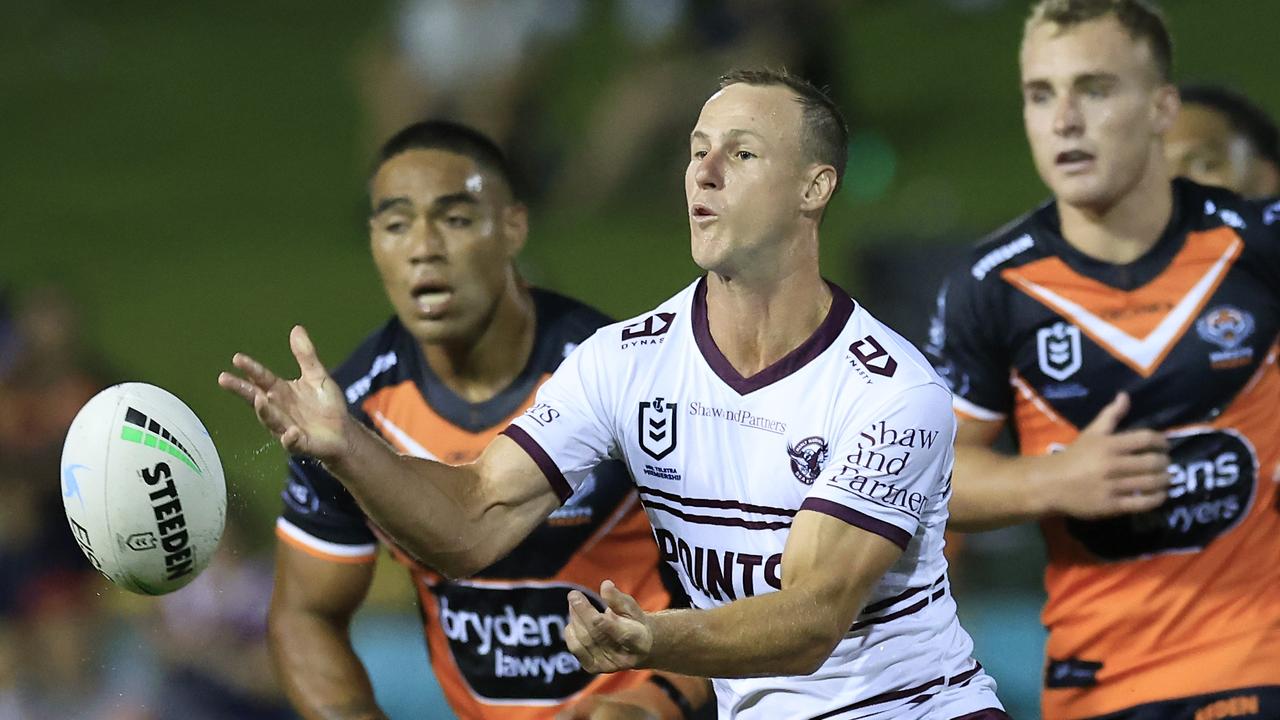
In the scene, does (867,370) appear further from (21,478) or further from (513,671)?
(21,478)

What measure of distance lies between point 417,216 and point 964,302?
157 centimetres

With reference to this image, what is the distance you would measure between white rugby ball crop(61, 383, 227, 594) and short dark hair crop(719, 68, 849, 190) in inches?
61.9

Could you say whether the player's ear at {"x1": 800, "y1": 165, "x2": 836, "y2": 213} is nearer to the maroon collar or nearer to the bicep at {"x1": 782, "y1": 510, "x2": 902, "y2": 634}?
the maroon collar

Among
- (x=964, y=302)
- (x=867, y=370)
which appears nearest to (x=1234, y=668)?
(x=964, y=302)

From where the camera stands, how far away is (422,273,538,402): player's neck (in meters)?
5.36

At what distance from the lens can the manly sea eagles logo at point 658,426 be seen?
4371 mm

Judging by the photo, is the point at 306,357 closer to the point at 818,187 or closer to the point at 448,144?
the point at 818,187

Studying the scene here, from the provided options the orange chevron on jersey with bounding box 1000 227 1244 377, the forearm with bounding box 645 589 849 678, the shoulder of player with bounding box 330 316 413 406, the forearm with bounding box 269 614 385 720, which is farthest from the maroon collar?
the forearm with bounding box 269 614 385 720

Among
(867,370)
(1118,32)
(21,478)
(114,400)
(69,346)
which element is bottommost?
(21,478)

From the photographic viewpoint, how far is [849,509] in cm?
398

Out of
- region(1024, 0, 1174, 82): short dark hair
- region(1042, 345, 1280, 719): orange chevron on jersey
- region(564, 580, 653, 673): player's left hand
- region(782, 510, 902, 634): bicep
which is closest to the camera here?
region(564, 580, 653, 673): player's left hand

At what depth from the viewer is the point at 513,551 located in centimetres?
533

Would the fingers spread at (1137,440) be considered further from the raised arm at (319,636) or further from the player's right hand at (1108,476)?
the raised arm at (319,636)

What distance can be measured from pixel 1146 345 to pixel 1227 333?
22 cm
